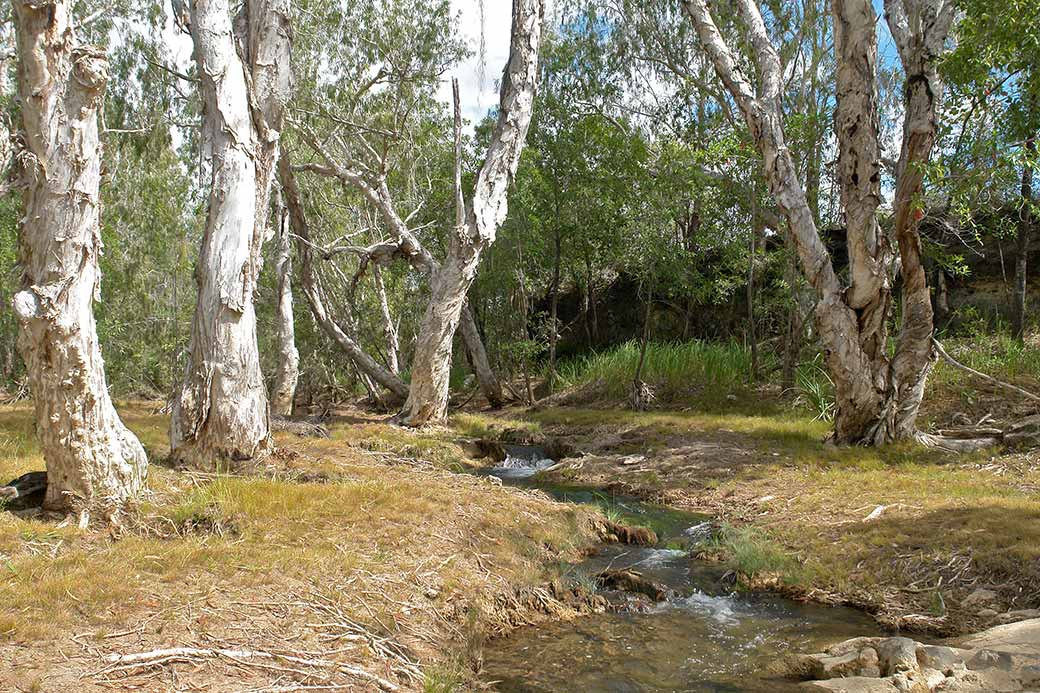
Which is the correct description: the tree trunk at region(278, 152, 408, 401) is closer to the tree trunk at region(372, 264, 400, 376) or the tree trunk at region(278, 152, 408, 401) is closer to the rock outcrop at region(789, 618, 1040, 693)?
the tree trunk at region(372, 264, 400, 376)

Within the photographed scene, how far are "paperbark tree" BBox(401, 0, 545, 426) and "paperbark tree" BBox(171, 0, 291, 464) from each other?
5.55 metres

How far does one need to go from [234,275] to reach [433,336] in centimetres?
616

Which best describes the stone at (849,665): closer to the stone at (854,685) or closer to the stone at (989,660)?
the stone at (854,685)

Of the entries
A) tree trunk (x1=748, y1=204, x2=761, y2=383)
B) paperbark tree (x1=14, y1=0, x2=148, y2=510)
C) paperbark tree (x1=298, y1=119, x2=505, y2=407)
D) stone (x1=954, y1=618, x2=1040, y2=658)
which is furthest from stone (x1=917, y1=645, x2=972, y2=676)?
paperbark tree (x1=298, y1=119, x2=505, y2=407)

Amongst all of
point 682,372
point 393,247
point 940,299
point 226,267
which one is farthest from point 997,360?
point 226,267

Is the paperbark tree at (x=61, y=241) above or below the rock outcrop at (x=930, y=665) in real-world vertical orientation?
above

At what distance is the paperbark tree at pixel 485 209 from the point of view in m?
13.3

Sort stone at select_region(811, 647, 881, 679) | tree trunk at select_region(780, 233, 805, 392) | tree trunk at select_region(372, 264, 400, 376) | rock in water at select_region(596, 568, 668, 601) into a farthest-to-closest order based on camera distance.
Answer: tree trunk at select_region(372, 264, 400, 376) < tree trunk at select_region(780, 233, 805, 392) < rock in water at select_region(596, 568, 668, 601) < stone at select_region(811, 647, 881, 679)

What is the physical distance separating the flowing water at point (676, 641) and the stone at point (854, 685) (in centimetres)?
15

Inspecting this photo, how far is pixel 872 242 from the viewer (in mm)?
9844

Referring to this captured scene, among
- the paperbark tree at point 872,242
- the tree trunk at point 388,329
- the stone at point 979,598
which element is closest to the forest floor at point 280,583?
the stone at point 979,598

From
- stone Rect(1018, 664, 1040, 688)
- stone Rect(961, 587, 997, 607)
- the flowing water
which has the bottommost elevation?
the flowing water

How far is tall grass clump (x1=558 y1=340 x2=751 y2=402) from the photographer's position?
1608cm

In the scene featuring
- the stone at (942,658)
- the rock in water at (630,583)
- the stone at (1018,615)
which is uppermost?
the stone at (942,658)
